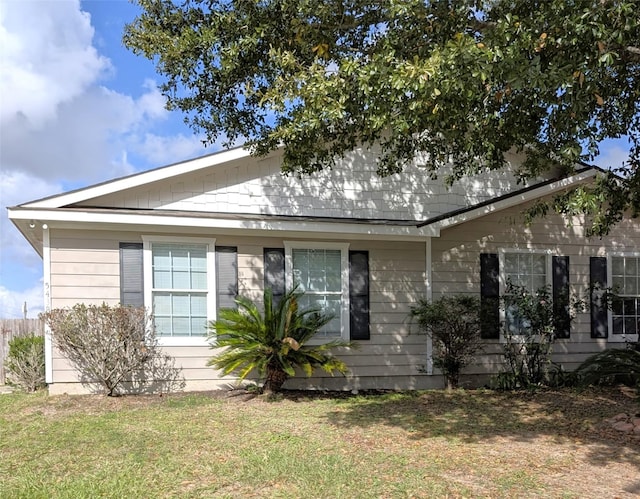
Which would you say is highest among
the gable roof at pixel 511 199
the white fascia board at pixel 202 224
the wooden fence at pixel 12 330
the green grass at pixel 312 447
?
the gable roof at pixel 511 199

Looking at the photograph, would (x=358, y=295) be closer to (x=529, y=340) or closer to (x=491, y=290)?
(x=491, y=290)

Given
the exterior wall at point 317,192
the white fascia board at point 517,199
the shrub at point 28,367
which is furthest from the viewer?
the white fascia board at point 517,199

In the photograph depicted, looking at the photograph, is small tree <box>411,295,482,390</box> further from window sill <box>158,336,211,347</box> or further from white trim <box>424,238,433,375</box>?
window sill <box>158,336,211,347</box>

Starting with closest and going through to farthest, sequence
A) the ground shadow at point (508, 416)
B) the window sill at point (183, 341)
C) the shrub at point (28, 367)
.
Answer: the ground shadow at point (508, 416), the window sill at point (183, 341), the shrub at point (28, 367)

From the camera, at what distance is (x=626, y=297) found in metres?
11.7

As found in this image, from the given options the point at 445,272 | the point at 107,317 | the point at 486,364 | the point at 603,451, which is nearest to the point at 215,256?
the point at 107,317

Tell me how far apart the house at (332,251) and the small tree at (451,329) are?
53 cm

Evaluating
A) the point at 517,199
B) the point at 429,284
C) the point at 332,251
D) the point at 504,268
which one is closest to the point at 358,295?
the point at 332,251

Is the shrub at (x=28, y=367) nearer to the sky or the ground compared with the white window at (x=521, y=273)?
nearer to the ground

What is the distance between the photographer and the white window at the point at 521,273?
36.1ft

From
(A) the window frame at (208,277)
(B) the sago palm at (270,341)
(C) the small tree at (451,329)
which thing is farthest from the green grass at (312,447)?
(C) the small tree at (451,329)

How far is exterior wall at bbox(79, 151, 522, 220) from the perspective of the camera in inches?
380

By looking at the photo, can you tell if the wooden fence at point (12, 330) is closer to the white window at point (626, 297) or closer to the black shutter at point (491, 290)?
the black shutter at point (491, 290)

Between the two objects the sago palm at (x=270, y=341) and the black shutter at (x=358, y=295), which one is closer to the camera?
the sago palm at (x=270, y=341)
